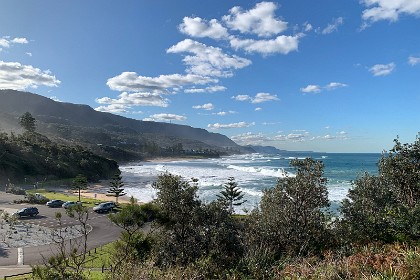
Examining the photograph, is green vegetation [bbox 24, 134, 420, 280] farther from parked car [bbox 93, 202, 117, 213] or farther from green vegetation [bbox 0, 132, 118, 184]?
green vegetation [bbox 0, 132, 118, 184]

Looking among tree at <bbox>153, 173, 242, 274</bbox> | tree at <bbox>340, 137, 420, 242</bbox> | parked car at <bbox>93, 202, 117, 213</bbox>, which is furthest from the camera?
parked car at <bbox>93, 202, 117, 213</bbox>

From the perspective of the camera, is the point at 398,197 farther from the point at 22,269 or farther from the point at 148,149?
the point at 148,149

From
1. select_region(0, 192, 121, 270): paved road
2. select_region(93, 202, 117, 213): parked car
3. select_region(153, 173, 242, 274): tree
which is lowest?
select_region(0, 192, 121, 270): paved road

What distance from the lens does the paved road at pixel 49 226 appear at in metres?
22.7

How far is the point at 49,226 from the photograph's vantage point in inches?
1312

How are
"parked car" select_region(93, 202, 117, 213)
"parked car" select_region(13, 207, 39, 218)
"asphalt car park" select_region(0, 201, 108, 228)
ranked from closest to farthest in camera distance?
"asphalt car park" select_region(0, 201, 108, 228) → "parked car" select_region(13, 207, 39, 218) → "parked car" select_region(93, 202, 117, 213)

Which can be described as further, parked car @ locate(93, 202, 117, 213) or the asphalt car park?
parked car @ locate(93, 202, 117, 213)

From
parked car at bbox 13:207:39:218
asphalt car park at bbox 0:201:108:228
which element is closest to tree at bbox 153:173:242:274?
asphalt car park at bbox 0:201:108:228

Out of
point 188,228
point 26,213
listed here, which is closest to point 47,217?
point 26,213

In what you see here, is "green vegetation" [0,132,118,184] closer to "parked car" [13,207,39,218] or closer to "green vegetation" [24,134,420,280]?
"parked car" [13,207,39,218]

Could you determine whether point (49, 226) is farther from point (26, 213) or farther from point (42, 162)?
point (42, 162)

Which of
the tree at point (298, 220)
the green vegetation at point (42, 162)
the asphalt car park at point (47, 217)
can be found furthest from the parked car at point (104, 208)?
the green vegetation at point (42, 162)

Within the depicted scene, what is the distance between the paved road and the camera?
2269cm

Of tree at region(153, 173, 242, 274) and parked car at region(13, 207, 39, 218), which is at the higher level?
tree at region(153, 173, 242, 274)
